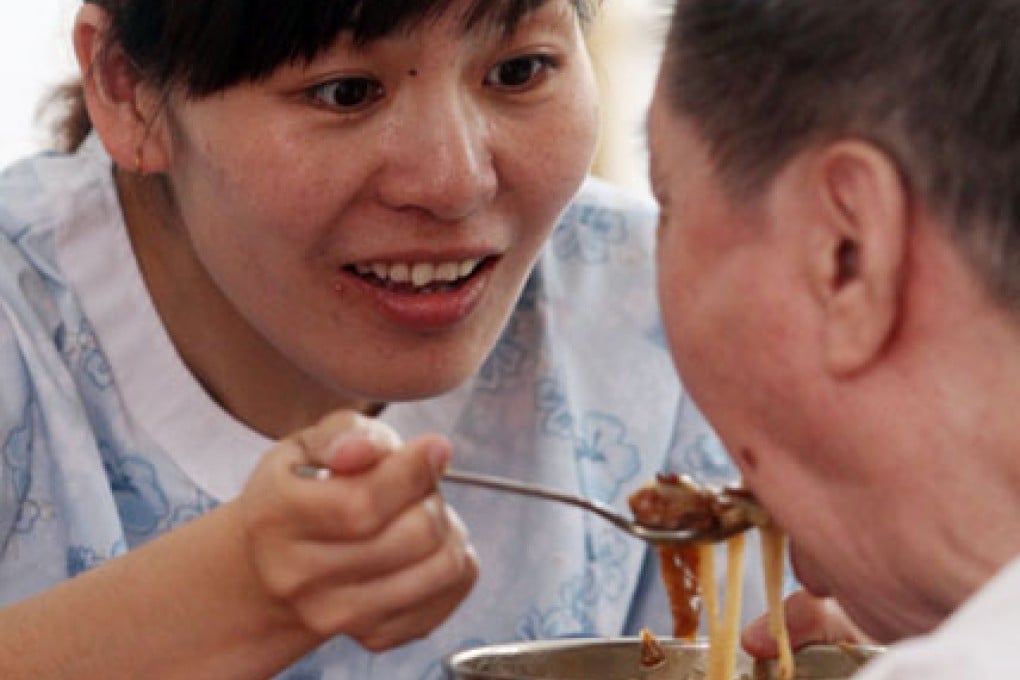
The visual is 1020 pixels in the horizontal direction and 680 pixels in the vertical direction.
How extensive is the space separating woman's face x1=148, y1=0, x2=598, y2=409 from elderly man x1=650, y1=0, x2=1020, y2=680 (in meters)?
0.49

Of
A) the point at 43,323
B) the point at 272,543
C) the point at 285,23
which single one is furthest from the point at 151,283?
the point at 272,543

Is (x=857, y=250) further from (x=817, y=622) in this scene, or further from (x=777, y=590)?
(x=817, y=622)

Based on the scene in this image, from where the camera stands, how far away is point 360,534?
1.32m

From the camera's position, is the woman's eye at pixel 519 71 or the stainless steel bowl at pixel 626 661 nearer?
the stainless steel bowl at pixel 626 661

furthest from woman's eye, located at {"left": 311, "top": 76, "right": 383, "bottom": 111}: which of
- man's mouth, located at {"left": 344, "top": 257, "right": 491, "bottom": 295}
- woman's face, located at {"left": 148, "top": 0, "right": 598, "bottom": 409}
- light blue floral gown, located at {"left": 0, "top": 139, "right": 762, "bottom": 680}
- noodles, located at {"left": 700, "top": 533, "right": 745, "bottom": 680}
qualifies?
noodles, located at {"left": 700, "top": 533, "right": 745, "bottom": 680}

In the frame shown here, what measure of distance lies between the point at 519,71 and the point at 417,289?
19 cm

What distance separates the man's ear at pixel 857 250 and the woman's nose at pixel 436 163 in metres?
0.60

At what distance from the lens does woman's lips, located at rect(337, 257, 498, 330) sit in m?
1.73

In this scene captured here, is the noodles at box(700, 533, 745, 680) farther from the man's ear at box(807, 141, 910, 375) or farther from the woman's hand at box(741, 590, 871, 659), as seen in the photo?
the man's ear at box(807, 141, 910, 375)

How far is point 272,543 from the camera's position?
4.54ft

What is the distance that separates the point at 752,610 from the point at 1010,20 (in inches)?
41.7

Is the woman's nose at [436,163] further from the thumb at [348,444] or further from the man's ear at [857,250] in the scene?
the man's ear at [857,250]

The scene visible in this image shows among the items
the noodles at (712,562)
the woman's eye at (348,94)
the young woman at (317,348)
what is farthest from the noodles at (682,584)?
the woman's eye at (348,94)

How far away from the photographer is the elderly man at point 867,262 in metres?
1.03
